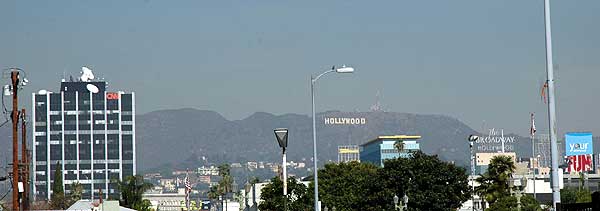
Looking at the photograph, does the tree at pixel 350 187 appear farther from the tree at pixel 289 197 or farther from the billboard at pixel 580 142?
the billboard at pixel 580 142

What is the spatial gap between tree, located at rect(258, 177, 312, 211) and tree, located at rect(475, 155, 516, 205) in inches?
625

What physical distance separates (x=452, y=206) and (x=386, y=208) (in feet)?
21.7

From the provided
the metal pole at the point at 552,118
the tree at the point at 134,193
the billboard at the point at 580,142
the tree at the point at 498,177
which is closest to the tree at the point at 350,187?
the tree at the point at 498,177

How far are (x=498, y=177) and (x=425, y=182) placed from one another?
14.3 meters

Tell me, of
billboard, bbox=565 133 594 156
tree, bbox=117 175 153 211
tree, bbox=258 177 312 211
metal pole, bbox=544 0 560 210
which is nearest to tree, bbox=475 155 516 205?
tree, bbox=258 177 312 211

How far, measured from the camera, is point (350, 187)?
130500 mm

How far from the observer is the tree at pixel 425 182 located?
365 ft

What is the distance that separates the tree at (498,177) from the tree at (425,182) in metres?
10.1

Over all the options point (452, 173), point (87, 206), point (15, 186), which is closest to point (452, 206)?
point (452, 173)

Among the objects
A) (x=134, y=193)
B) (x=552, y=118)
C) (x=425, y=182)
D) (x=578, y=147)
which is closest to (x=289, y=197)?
(x=425, y=182)

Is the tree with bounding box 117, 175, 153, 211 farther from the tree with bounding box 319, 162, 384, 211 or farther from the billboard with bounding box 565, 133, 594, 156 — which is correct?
the billboard with bounding box 565, 133, 594, 156

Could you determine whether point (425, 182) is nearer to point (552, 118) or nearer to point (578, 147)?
point (578, 147)

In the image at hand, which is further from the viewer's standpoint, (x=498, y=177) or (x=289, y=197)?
(x=289, y=197)

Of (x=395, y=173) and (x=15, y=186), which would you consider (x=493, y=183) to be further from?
(x=15, y=186)
